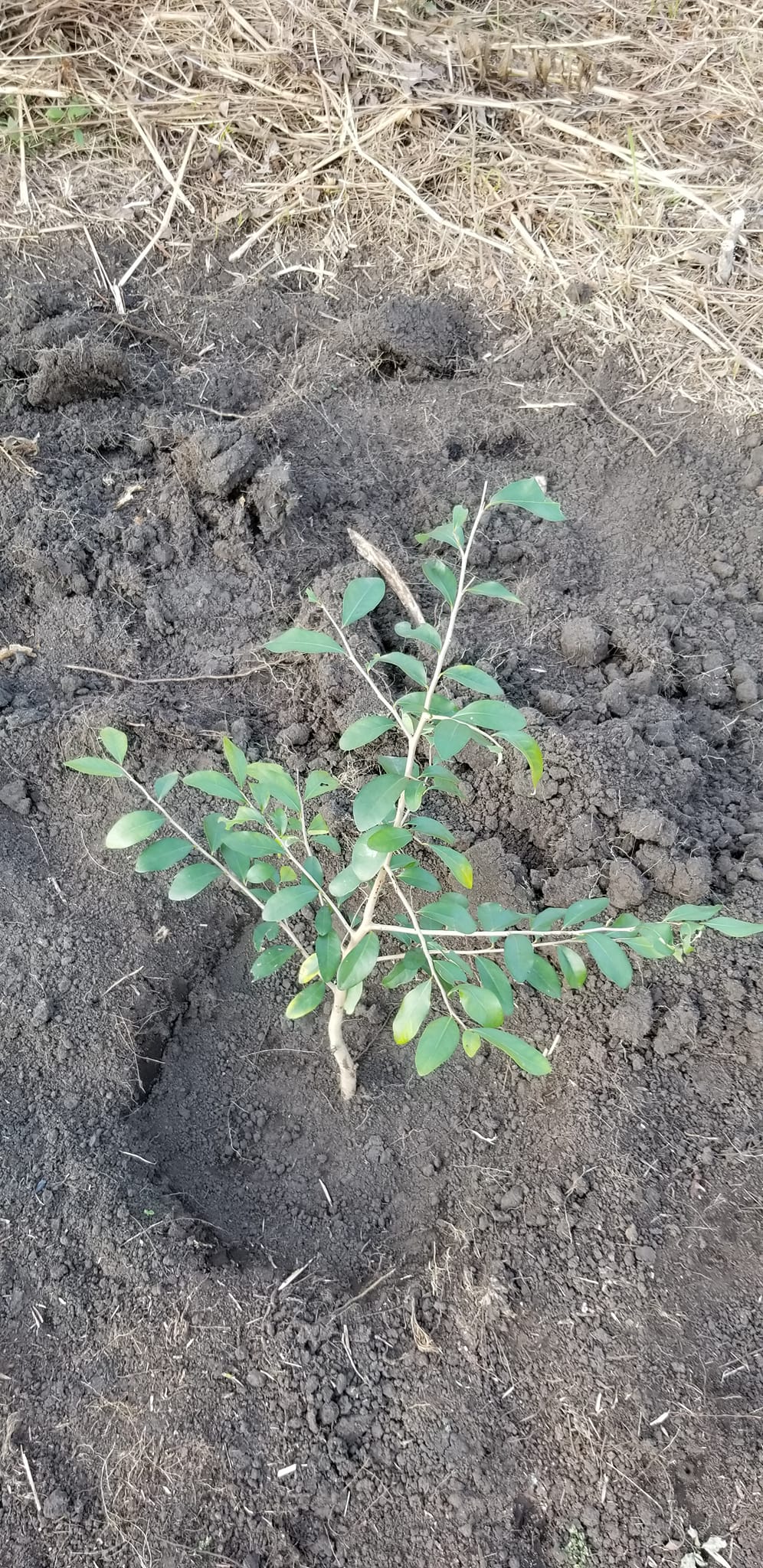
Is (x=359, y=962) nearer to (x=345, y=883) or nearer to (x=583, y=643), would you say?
(x=345, y=883)

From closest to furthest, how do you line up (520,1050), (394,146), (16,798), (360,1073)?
(520,1050) < (360,1073) < (16,798) < (394,146)

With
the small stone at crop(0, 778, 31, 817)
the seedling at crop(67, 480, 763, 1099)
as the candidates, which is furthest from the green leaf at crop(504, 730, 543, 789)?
the small stone at crop(0, 778, 31, 817)

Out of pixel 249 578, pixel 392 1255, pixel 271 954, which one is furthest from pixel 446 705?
pixel 249 578

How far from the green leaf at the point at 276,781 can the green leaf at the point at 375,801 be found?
24cm

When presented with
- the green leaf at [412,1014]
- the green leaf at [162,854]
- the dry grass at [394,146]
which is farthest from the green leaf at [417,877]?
the dry grass at [394,146]

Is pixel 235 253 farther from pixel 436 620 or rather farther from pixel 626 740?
pixel 626 740

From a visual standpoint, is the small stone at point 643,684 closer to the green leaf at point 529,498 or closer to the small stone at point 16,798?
the green leaf at point 529,498

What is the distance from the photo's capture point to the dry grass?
330cm

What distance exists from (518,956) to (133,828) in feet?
1.77

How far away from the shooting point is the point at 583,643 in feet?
7.47

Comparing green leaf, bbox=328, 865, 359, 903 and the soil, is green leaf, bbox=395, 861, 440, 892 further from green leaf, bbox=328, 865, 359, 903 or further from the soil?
the soil

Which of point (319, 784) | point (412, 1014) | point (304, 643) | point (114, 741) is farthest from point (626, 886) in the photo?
point (114, 741)

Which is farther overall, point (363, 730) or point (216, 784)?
point (216, 784)

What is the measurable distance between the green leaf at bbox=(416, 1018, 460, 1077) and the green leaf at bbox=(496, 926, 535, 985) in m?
0.10
